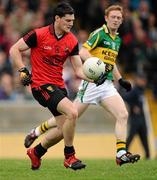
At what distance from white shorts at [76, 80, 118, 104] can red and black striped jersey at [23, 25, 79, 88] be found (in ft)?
4.66

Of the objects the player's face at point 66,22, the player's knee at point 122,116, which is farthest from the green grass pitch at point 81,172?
the player's face at point 66,22

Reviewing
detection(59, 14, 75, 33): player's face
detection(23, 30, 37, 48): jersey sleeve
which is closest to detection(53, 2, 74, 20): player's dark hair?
detection(59, 14, 75, 33): player's face

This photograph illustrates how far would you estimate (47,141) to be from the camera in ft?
40.4

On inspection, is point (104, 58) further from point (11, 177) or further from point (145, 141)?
point (145, 141)

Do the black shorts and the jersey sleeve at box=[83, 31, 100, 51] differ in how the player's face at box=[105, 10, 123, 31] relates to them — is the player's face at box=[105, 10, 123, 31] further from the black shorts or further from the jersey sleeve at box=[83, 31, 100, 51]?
the black shorts

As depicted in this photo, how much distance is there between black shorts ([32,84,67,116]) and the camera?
38.6 feet

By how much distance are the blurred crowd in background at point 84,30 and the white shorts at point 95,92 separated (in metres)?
6.88

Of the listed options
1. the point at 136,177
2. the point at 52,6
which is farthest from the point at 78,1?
the point at 136,177

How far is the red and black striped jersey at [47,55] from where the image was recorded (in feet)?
39.2

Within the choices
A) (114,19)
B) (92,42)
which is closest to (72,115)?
(92,42)

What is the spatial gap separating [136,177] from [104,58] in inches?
104

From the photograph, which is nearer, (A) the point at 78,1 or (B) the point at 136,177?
(B) the point at 136,177

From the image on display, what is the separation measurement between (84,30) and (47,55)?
1055 cm

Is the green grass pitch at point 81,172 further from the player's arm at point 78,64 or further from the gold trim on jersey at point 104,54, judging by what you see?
the gold trim on jersey at point 104,54
